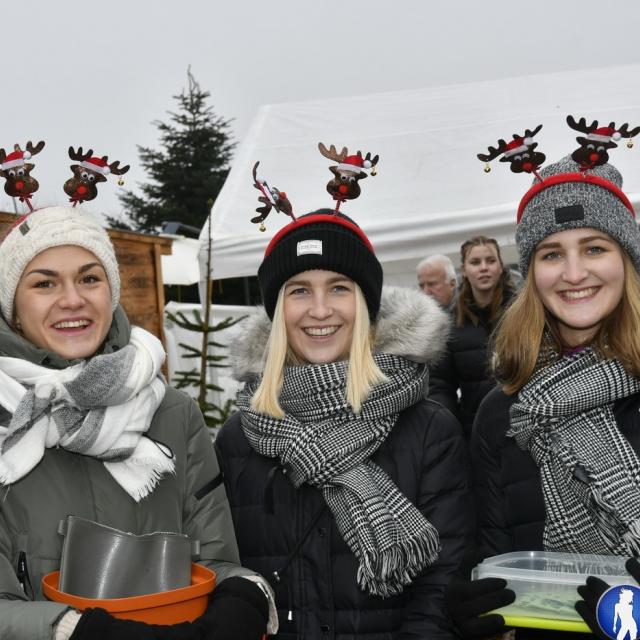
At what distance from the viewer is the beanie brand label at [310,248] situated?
260 cm

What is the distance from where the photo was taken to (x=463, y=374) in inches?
186

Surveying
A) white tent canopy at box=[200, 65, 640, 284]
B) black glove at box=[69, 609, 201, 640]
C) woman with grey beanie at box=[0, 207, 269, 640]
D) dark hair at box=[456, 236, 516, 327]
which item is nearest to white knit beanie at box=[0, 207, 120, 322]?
woman with grey beanie at box=[0, 207, 269, 640]

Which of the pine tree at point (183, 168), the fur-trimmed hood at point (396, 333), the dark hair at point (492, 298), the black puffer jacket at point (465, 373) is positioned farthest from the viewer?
the pine tree at point (183, 168)

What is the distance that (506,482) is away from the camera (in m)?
2.34

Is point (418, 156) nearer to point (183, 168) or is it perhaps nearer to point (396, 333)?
point (396, 333)

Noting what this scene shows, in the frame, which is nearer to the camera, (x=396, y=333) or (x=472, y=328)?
(x=396, y=333)

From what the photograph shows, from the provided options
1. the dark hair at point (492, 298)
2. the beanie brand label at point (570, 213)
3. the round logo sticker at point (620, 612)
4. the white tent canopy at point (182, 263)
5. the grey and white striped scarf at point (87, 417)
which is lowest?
the round logo sticker at point (620, 612)

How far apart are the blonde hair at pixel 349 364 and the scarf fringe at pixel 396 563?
0.43 m

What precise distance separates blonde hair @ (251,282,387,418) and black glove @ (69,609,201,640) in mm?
869

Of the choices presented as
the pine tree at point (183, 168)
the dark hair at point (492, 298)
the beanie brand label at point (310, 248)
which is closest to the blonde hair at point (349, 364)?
the beanie brand label at point (310, 248)

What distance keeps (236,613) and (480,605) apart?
0.61 meters

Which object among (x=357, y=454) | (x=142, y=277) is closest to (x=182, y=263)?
(x=142, y=277)

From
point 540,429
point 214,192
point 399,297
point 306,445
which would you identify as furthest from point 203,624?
point 214,192

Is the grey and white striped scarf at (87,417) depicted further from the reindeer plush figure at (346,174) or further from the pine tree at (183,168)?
the pine tree at (183,168)
